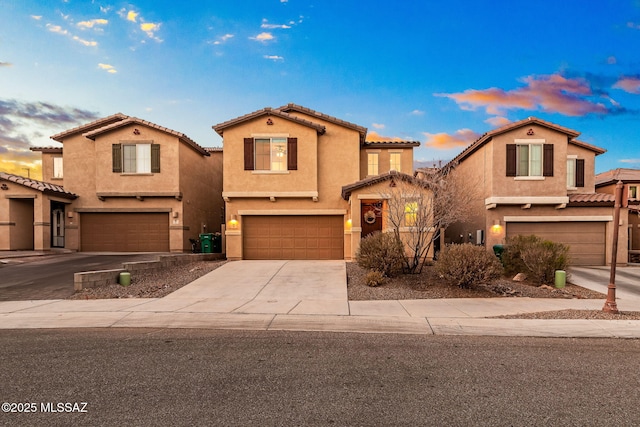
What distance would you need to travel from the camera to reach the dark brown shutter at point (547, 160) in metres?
15.8

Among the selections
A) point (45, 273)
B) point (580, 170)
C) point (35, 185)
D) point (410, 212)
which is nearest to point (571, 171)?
point (580, 170)

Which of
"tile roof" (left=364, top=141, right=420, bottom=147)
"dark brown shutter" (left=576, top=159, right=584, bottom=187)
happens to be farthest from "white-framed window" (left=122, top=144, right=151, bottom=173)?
"dark brown shutter" (left=576, top=159, right=584, bottom=187)

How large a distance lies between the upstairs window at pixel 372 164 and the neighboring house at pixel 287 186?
5.33 ft

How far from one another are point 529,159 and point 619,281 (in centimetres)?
632

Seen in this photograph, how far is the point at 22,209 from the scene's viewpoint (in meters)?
17.6

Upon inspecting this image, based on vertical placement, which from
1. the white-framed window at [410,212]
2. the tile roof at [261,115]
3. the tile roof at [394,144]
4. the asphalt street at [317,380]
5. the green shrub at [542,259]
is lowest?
the asphalt street at [317,380]

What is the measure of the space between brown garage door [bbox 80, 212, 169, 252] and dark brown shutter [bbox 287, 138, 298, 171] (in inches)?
296

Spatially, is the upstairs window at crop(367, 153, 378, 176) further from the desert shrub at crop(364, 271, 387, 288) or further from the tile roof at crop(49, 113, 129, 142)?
the tile roof at crop(49, 113, 129, 142)

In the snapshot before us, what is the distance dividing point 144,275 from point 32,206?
11382 mm

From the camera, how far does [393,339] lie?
593 centimetres

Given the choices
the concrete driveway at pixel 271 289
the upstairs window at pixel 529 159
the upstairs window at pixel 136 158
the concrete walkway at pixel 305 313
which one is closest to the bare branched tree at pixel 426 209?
the concrete driveway at pixel 271 289

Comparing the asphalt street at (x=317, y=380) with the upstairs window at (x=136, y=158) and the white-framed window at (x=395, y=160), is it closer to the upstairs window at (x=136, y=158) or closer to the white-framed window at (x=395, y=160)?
the upstairs window at (x=136, y=158)

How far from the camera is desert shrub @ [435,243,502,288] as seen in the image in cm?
981

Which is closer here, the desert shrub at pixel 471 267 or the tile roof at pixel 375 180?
the desert shrub at pixel 471 267
